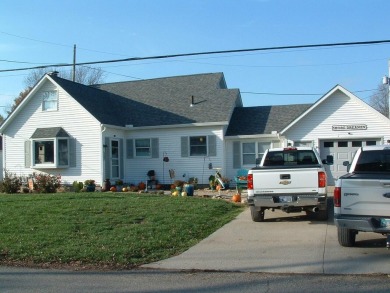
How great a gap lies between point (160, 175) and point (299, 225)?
1381 centimetres

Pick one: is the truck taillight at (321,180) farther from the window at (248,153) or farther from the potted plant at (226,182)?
the window at (248,153)

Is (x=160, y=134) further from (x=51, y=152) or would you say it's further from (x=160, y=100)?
(x=51, y=152)

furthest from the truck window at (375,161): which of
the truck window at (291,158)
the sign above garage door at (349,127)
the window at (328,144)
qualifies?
the window at (328,144)

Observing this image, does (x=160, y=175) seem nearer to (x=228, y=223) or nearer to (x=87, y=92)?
(x=87, y=92)

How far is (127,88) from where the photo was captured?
101ft

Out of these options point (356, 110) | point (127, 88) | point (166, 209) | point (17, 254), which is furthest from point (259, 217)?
point (127, 88)

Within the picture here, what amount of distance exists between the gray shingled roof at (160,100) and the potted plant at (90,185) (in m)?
3.12

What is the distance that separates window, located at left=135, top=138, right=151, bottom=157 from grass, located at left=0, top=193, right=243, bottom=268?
29.8ft

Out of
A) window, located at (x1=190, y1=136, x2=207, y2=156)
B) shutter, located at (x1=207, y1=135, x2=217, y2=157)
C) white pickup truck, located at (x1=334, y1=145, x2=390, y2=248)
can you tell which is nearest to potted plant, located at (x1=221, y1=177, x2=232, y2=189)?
shutter, located at (x1=207, y1=135, x2=217, y2=157)

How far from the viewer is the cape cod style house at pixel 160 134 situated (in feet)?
75.5

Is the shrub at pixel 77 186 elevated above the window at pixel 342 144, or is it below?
below

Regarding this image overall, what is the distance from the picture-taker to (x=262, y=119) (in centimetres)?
2569

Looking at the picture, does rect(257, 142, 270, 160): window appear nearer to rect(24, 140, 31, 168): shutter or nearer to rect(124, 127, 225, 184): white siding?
rect(124, 127, 225, 184): white siding

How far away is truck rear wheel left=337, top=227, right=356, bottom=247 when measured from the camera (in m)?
9.30
